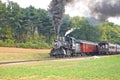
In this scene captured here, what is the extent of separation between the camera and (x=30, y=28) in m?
99.8

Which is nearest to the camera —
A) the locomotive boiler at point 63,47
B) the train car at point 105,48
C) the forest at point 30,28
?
the locomotive boiler at point 63,47

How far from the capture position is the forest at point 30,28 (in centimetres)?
8088

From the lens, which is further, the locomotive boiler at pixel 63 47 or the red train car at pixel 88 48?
the red train car at pixel 88 48

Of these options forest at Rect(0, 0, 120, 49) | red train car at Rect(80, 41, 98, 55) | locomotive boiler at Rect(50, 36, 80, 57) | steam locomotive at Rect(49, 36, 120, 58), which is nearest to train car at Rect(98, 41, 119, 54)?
red train car at Rect(80, 41, 98, 55)

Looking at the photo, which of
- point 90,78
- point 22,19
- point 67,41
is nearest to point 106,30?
point 22,19

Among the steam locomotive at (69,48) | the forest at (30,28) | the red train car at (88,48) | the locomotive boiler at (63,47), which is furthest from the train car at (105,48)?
the forest at (30,28)

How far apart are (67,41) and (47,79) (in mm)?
30334

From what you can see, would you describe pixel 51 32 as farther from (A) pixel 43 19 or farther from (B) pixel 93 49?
(B) pixel 93 49

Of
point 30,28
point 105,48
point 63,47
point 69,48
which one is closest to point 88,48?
point 105,48

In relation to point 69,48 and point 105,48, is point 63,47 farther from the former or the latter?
point 105,48

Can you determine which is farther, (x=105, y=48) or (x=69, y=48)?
(x=105, y=48)

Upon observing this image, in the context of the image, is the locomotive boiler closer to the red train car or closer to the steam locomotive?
the steam locomotive

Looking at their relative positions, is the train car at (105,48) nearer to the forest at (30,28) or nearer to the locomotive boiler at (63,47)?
the locomotive boiler at (63,47)

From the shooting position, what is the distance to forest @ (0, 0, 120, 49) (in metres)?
80.9
